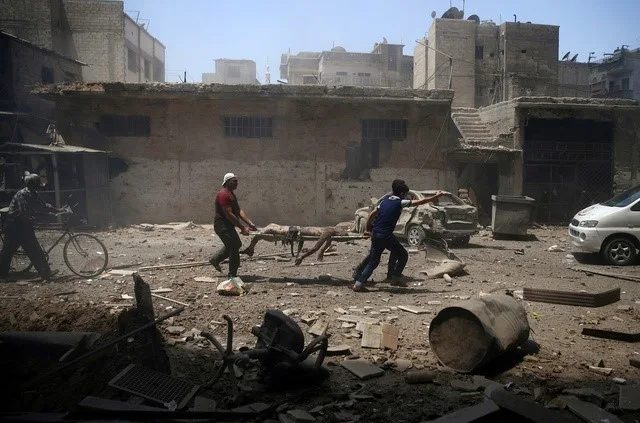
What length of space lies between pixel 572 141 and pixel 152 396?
19172 millimetres

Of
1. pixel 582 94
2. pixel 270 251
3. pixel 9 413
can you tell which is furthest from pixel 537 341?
pixel 582 94

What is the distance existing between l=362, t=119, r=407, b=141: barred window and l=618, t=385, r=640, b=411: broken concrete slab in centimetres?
1444

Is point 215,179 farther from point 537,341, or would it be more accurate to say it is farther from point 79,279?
point 537,341

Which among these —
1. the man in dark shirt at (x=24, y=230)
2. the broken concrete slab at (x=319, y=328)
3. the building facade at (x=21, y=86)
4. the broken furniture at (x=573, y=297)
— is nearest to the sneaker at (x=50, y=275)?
the man in dark shirt at (x=24, y=230)

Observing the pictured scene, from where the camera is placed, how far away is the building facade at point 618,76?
41.9m

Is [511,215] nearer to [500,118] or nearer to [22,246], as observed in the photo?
[500,118]

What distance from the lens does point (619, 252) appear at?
10648mm

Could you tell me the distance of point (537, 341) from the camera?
5.60m

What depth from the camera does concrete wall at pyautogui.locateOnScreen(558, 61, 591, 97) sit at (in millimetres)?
45844

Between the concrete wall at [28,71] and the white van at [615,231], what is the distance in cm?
2289

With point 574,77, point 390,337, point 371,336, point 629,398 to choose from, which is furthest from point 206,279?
point 574,77

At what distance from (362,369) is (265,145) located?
13.9 meters

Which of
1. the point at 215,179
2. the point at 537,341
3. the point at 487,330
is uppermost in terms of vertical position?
the point at 215,179

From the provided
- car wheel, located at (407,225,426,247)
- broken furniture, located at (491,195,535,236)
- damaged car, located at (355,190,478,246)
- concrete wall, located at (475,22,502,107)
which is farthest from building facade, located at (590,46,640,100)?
car wheel, located at (407,225,426,247)
